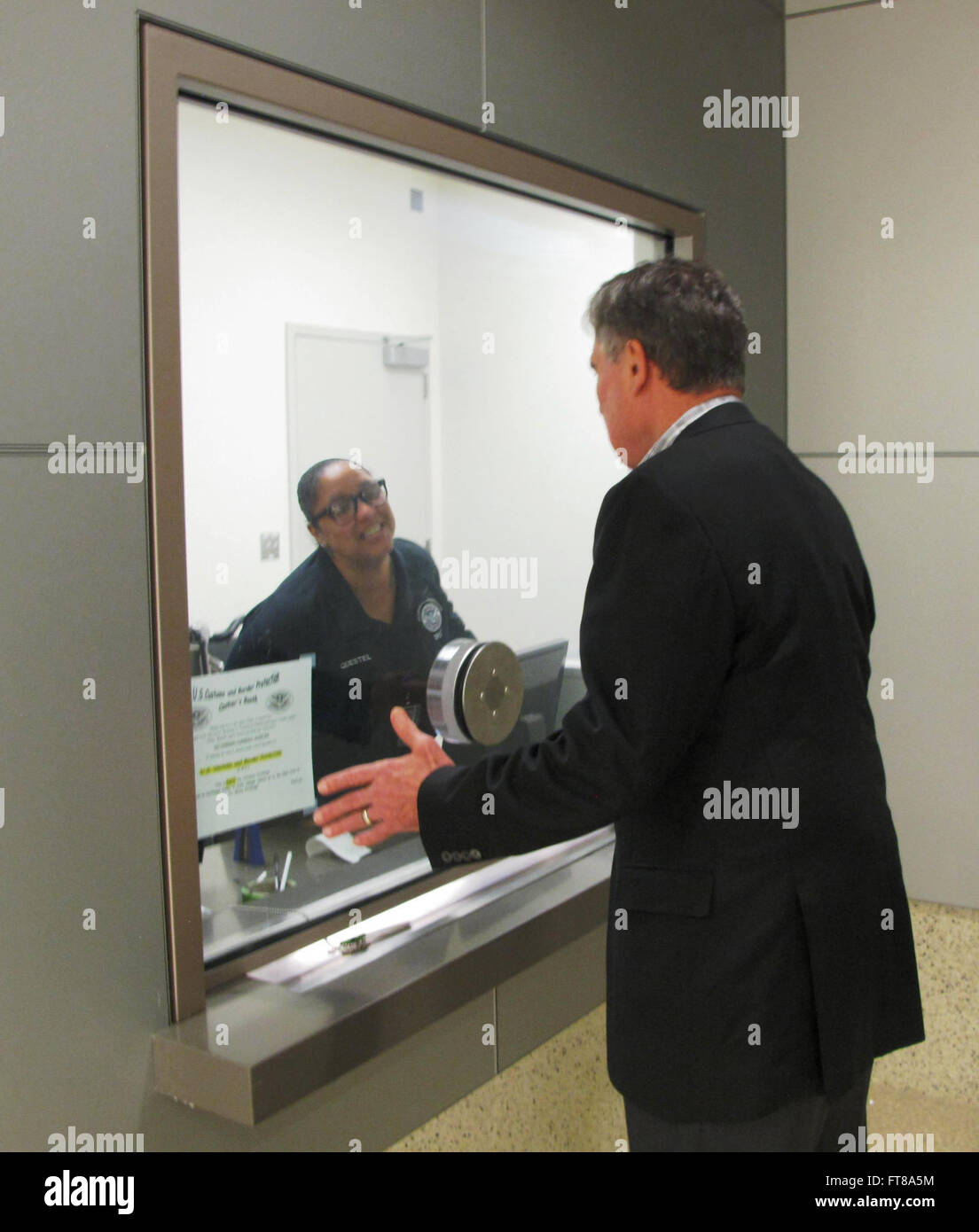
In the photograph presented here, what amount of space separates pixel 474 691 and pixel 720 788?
0.82 meters

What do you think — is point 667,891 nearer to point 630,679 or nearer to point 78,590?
point 630,679

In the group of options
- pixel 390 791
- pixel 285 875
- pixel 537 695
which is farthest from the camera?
pixel 537 695

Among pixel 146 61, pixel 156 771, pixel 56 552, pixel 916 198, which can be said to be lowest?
pixel 156 771

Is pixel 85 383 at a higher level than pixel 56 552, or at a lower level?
higher

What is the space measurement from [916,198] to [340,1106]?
2.56 m

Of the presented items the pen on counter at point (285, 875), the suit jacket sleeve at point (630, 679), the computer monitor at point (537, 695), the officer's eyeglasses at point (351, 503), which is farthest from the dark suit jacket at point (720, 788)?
the computer monitor at point (537, 695)

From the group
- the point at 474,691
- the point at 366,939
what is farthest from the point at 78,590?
the point at 474,691

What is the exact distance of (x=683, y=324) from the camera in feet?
5.50

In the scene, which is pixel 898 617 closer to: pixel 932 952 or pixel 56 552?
pixel 932 952

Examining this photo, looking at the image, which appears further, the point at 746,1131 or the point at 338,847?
the point at 338,847
